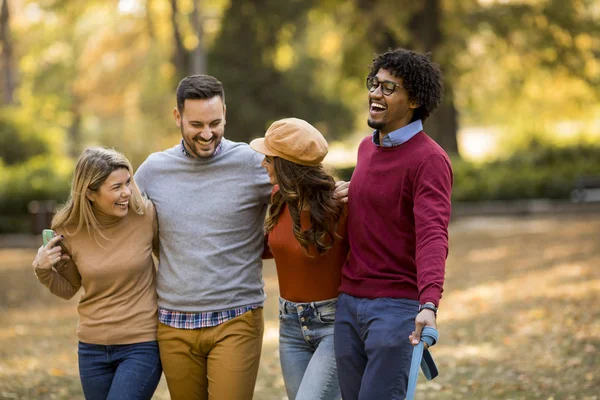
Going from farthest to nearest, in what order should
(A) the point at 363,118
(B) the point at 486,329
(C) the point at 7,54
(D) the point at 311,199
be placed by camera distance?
(A) the point at 363,118
(C) the point at 7,54
(B) the point at 486,329
(D) the point at 311,199

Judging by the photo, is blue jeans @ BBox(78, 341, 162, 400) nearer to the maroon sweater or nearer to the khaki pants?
the khaki pants

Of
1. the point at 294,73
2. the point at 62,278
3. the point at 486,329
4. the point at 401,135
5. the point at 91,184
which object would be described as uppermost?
the point at 294,73

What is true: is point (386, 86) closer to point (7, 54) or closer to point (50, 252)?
point (50, 252)

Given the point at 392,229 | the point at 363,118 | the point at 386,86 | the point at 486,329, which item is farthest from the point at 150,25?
the point at 392,229

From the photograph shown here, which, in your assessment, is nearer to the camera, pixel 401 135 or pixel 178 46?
pixel 401 135

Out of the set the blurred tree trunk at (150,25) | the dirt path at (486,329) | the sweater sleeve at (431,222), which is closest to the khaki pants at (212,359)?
the sweater sleeve at (431,222)

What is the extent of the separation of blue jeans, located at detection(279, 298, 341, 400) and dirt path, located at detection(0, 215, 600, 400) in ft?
10.9

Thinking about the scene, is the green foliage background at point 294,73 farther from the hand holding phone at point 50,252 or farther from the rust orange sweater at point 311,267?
the rust orange sweater at point 311,267

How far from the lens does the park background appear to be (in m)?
8.99

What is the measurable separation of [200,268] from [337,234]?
694 mm

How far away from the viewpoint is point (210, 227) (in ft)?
13.8

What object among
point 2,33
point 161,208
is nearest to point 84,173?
point 161,208

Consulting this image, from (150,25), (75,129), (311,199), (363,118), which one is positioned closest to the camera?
(311,199)

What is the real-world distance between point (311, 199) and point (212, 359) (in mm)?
908
